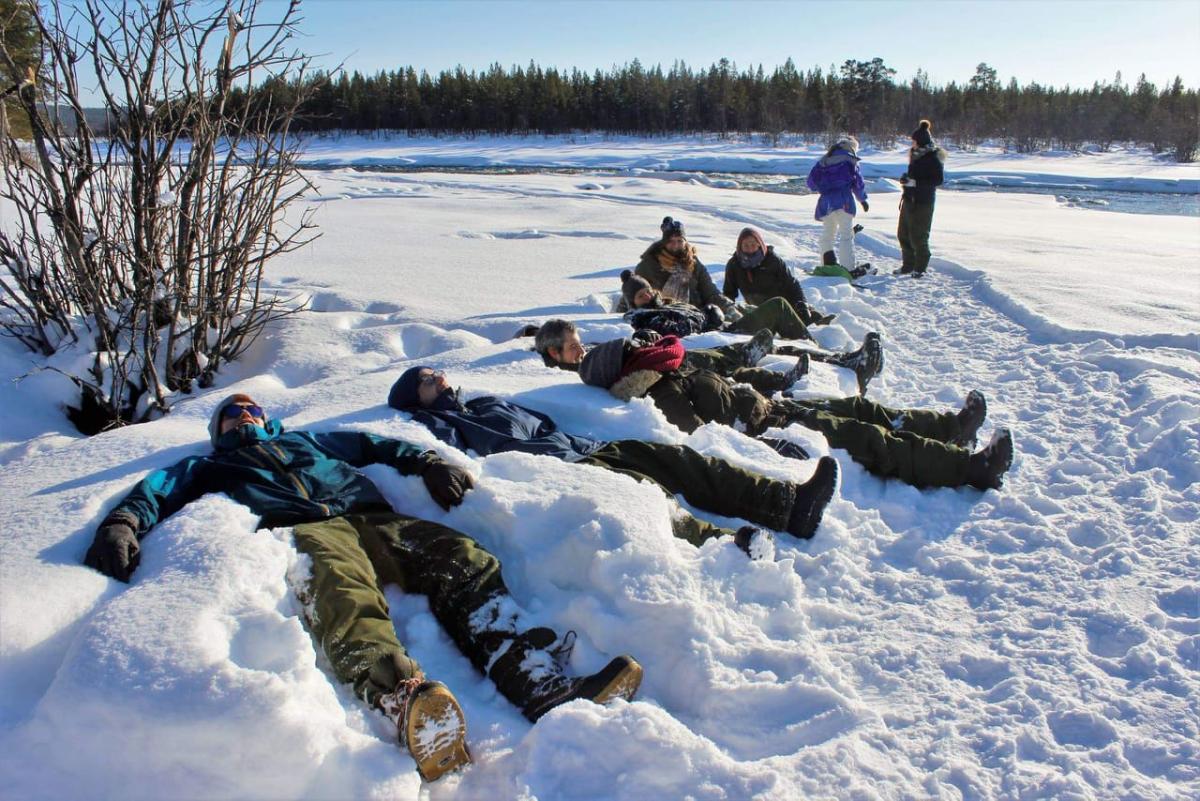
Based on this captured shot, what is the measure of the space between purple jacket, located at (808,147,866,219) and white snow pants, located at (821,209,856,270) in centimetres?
6

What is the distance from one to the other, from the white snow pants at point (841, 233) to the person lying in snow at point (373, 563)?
6.46m

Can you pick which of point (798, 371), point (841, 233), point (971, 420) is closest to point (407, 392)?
point (798, 371)

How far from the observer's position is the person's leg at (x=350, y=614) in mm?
1917

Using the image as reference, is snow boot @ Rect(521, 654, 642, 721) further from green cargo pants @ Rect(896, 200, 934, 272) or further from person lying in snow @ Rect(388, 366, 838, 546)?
green cargo pants @ Rect(896, 200, 934, 272)

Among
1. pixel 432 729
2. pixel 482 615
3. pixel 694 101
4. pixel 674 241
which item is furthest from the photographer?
pixel 694 101

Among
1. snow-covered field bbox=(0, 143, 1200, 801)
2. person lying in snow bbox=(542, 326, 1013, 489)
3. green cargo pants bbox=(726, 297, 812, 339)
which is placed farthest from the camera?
green cargo pants bbox=(726, 297, 812, 339)

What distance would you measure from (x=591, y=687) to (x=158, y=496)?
57.4 inches

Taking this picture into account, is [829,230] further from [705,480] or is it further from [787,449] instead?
[705,480]

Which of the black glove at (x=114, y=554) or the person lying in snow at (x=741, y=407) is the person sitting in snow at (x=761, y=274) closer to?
the person lying in snow at (x=741, y=407)

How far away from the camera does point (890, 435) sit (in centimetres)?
333

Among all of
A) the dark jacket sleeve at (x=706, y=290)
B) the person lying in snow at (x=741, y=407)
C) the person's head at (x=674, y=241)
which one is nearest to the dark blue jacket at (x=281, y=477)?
the person lying in snow at (x=741, y=407)

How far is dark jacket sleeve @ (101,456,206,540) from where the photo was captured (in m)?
2.27

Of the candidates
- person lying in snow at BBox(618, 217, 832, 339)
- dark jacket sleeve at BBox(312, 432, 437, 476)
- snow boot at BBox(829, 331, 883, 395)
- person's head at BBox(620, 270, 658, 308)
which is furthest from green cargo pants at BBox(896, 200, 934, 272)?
dark jacket sleeve at BBox(312, 432, 437, 476)

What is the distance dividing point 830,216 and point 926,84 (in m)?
52.5
